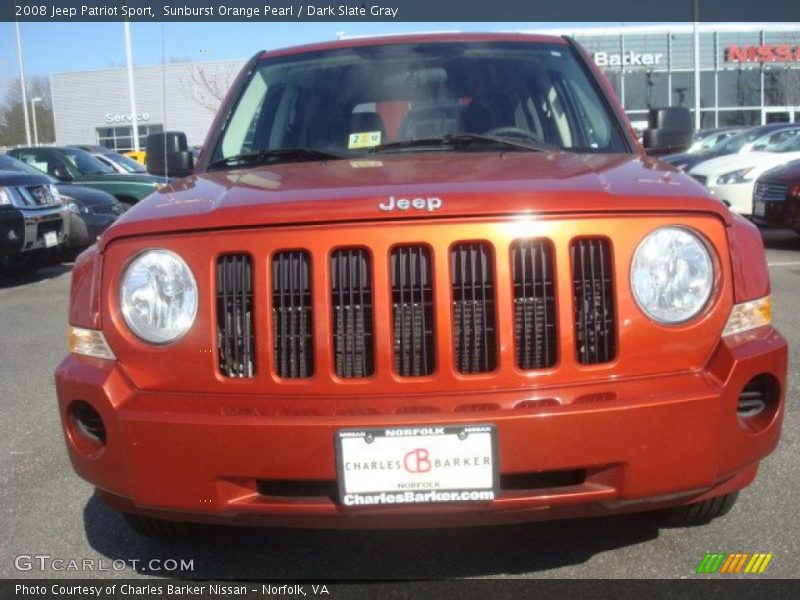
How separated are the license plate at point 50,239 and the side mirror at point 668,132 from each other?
7315 mm

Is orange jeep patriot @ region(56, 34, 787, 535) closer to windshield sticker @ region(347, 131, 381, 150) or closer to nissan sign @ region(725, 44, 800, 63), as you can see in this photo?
windshield sticker @ region(347, 131, 381, 150)

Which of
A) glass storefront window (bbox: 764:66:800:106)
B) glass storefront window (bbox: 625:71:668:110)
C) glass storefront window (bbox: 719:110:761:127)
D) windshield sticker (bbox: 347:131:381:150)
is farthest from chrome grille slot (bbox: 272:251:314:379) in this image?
glass storefront window (bbox: 719:110:761:127)

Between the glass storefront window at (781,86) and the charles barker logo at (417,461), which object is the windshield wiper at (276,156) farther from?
the glass storefront window at (781,86)

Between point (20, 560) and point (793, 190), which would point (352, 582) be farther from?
point (793, 190)

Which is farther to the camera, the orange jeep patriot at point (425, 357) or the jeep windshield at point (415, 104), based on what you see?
the jeep windshield at point (415, 104)

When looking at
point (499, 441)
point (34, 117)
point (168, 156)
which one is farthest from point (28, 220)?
point (34, 117)

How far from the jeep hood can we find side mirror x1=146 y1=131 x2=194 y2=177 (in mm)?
1225

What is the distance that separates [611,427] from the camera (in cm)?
224

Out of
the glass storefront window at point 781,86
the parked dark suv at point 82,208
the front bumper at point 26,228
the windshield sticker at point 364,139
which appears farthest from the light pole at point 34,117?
the windshield sticker at point 364,139

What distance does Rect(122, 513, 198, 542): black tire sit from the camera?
2816 mm

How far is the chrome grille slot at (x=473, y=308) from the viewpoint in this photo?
238 centimetres

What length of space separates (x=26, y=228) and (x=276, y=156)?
6.69 m

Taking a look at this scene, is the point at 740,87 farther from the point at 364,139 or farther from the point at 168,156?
the point at 364,139

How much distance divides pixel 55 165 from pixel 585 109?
12.2 metres
